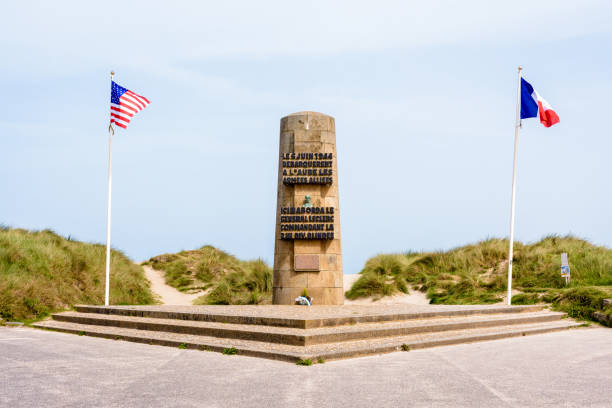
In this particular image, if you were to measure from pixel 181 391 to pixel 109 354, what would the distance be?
3.84 meters

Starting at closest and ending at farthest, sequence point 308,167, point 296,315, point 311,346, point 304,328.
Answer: point 311,346
point 304,328
point 296,315
point 308,167

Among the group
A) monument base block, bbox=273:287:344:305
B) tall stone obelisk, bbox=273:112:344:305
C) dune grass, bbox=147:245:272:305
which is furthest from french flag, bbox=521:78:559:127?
dune grass, bbox=147:245:272:305

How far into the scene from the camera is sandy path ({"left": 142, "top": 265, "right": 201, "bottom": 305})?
27.0m

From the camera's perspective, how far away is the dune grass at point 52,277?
17.5m

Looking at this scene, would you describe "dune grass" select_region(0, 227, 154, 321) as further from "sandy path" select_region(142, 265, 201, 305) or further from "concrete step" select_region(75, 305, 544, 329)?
"concrete step" select_region(75, 305, 544, 329)

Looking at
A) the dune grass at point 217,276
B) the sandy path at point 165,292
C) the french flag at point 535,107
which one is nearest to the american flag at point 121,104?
the dune grass at point 217,276

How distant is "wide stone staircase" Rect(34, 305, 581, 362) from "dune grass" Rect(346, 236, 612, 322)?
4.45 metres

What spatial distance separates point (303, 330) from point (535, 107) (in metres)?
12.2

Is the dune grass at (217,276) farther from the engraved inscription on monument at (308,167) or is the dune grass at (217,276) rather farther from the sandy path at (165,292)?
the engraved inscription on monument at (308,167)

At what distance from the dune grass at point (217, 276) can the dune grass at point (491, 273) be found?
4204 mm

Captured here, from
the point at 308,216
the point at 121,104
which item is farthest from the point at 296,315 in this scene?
the point at 121,104

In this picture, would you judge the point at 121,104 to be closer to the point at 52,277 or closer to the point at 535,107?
the point at 52,277

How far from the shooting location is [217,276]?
3031cm

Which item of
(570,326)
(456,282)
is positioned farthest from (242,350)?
(456,282)
